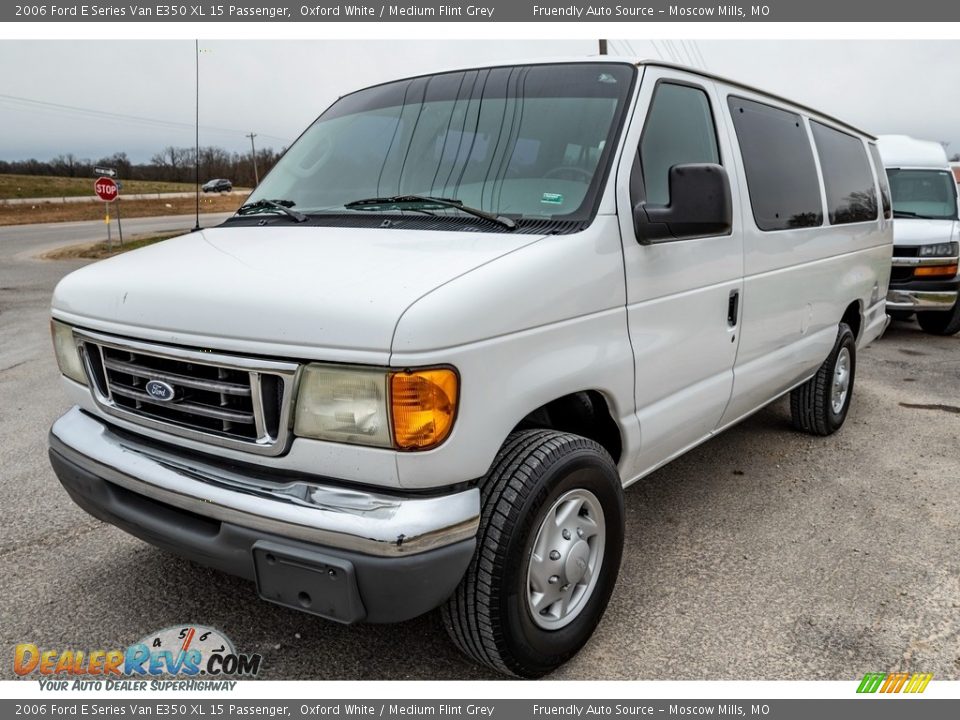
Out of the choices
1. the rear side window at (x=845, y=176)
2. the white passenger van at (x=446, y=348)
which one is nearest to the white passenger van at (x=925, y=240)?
the rear side window at (x=845, y=176)

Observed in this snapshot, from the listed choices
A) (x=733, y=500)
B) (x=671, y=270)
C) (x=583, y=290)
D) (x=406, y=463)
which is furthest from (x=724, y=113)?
(x=406, y=463)

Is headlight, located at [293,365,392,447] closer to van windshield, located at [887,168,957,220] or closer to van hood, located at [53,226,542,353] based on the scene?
van hood, located at [53,226,542,353]

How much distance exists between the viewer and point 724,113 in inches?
140

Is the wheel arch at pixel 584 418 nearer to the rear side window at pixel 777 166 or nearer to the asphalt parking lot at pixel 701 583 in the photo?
the asphalt parking lot at pixel 701 583

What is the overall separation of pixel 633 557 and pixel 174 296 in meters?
2.26

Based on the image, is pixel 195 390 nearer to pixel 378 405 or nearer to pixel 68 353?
pixel 378 405

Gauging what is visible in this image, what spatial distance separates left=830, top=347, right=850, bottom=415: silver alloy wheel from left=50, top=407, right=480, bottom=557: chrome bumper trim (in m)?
3.80

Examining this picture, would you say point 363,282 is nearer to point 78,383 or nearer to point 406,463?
point 406,463

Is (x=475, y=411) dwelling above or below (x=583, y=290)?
below

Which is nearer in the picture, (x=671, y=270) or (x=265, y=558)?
(x=265, y=558)

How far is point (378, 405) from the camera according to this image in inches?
81.5

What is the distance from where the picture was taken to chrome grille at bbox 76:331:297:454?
7.19 feet

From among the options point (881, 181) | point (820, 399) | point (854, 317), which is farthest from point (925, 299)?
point (820, 399)

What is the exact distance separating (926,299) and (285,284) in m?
8.82
